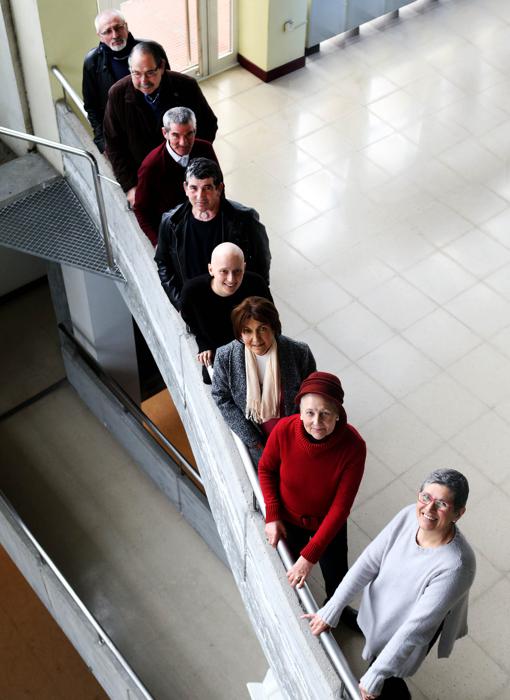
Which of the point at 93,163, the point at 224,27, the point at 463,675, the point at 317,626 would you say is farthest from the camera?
the point at 224,27

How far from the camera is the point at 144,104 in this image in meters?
5.18

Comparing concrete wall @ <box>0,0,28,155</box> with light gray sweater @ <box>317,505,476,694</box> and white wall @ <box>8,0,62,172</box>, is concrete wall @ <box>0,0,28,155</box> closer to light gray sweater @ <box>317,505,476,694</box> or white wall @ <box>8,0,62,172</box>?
white wall @ <box>8,0,62,172</box>

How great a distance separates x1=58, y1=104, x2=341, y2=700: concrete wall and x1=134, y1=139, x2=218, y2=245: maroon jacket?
39cm

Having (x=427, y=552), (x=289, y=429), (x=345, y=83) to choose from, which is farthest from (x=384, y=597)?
(x=345, y=83)

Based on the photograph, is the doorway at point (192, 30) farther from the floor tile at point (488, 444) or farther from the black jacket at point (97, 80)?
the floor tile at point (488, 444)

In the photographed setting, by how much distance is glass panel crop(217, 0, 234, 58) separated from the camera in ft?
31.3

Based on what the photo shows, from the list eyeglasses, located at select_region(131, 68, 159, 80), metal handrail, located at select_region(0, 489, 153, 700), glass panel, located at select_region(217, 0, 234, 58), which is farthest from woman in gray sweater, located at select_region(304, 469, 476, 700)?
glass panel, located at select_region(217, 0, 234, 58)

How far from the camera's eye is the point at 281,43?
9555 millimetres

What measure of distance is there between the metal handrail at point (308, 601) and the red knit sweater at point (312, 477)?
0.12 metres

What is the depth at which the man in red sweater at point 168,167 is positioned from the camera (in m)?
4.56

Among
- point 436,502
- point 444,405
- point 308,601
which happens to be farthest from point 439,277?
point 436,502

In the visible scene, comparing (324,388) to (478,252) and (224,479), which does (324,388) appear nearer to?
(224,479)

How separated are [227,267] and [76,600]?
5041 mm

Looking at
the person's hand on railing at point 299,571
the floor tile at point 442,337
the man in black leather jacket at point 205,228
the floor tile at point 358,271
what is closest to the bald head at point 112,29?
the man in black leather jacket at point 205,228
